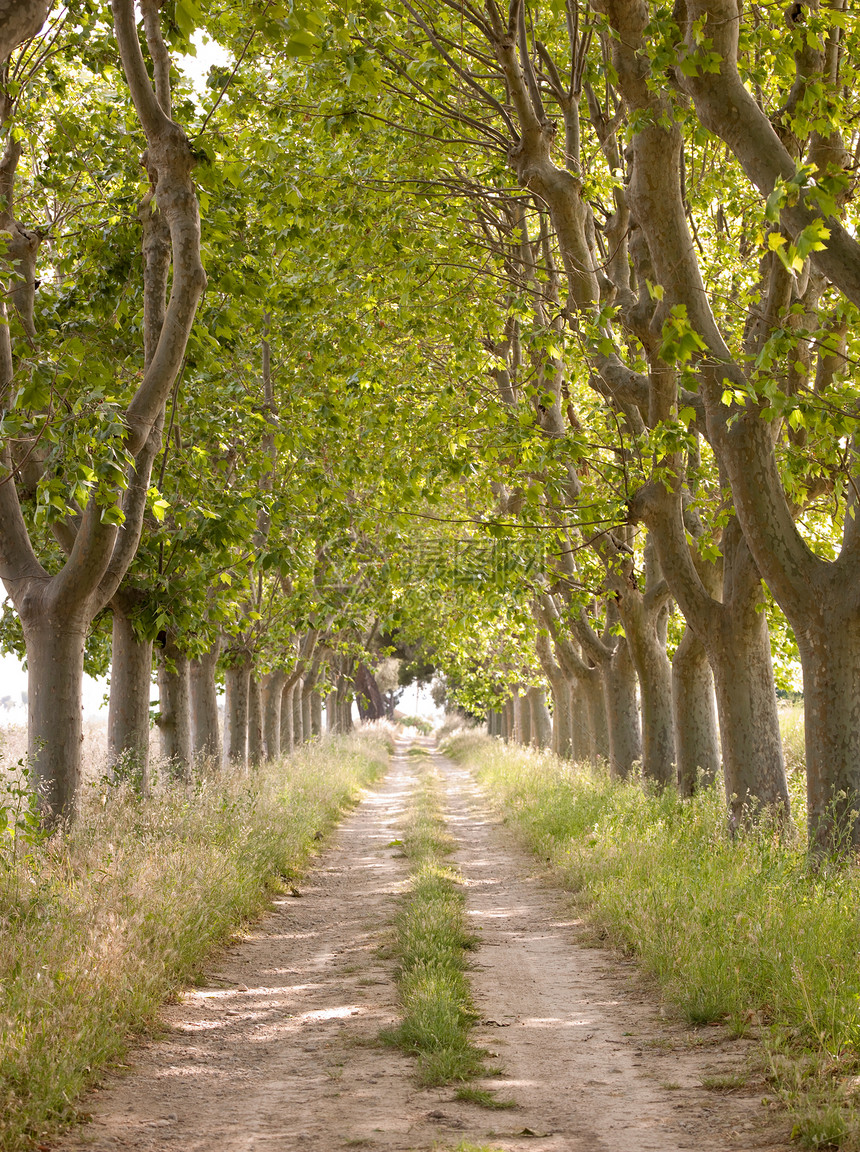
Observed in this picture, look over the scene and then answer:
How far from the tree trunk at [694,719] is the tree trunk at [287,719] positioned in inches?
580

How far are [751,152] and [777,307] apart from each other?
7.93 feet

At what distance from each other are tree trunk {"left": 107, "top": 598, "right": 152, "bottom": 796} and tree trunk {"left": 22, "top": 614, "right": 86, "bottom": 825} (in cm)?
193

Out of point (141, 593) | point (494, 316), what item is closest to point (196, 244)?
point (141, 593)

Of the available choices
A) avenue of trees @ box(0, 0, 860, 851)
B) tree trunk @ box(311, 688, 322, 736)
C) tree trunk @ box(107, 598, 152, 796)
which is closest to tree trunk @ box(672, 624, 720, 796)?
avenue of trees @ box(0, 0, 860, 851)

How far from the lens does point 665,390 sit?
8.98 meters

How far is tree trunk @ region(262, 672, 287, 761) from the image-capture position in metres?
21.8

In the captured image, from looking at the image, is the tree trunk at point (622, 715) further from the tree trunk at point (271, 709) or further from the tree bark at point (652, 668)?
the tree trunk at point (271, 709)

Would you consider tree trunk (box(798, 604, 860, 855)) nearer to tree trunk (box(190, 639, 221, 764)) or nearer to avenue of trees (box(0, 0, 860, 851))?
avenue of trees (box(0, 0, 860, 851))

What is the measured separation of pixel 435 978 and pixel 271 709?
52.4ft

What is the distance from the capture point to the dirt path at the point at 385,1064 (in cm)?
428

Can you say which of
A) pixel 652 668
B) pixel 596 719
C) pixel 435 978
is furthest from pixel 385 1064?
pixel 596 719

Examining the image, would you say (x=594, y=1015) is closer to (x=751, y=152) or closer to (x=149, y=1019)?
(x=149, y=1019)

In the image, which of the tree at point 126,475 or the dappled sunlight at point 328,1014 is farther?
the tree at point 126,475

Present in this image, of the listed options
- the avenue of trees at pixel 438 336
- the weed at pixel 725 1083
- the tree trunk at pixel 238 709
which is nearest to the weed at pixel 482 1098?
the weed at pixel 725 1083
